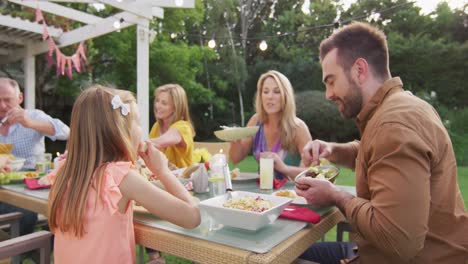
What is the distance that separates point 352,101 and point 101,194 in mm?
1043

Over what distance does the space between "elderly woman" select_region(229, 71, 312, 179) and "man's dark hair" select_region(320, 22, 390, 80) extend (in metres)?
1.23

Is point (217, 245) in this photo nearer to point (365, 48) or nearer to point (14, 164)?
point (365, 48)

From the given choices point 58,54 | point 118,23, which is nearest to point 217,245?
point 118,23

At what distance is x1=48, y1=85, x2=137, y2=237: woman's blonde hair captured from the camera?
3.95 ft

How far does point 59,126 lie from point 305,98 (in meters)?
9.93

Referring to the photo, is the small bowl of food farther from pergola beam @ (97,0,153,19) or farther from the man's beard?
pergola beam @ (97,0,153,19)

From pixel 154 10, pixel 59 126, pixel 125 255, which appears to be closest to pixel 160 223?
pixel 125 255

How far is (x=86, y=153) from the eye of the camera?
4.15 feet

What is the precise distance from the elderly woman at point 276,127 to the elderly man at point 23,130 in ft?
4.77

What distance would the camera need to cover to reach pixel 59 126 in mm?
2717

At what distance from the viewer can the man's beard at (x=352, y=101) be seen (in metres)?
1.35

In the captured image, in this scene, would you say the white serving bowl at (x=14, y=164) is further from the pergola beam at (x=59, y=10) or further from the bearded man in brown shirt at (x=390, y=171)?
the pergola beam at (x=59, y=10)

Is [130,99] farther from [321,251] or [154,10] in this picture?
[154,10]

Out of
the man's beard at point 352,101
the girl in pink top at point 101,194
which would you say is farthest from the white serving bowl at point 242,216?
the man's beard at point 352,101
